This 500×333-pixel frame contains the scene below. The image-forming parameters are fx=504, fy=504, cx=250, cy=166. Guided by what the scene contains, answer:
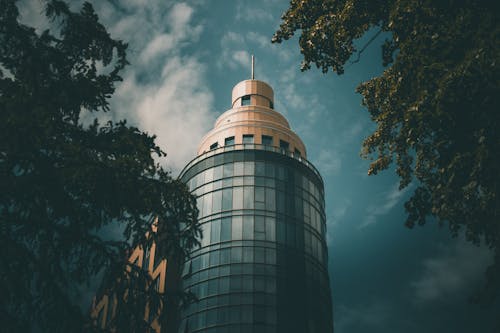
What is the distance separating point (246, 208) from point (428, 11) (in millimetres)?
29798

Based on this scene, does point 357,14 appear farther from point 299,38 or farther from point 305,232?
point 305,232

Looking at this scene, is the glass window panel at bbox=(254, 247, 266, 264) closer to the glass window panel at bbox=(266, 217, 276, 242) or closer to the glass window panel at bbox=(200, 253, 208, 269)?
the glass window panel at bbox=(266, 217, 276, 242)

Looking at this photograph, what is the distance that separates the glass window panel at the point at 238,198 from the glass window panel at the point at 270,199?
2.14 metres

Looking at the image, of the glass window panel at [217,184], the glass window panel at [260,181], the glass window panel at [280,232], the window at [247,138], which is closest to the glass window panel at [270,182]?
the glass window panel at [260,181]

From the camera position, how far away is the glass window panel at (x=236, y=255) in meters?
37.7

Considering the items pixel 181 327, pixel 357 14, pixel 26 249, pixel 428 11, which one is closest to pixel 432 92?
pixel 428 11

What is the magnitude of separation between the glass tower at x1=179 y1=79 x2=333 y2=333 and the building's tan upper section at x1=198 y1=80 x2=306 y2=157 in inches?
4.6

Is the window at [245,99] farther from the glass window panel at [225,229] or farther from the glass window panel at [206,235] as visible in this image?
the glass window panel at [206,235]

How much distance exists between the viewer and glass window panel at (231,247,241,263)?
3766 centimetres

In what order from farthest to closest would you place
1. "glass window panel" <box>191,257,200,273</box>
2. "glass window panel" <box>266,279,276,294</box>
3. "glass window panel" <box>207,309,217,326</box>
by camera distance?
"glass window panel" <box>191,257,200,273</box> < "glass window panel" <box>266,279,276,294</box> < "glass window panel" <box>207,309,217,326</box>

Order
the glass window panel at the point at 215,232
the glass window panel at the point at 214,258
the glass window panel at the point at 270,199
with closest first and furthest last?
the glass window panel at the point at 214,258
the glass window panel at the point at 215,232
the glass window panel at the point at 270,199

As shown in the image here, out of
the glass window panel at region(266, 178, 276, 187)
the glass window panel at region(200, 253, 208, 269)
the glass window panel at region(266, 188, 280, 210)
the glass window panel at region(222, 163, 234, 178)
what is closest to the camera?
the glass window panel at region(200, 253, 208, 269)

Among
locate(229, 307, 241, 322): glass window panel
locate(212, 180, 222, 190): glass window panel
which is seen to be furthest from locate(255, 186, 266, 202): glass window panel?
locate(229, 307, 241, 322): glass window panel

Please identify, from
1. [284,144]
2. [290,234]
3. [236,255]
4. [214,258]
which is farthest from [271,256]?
[284,144]
